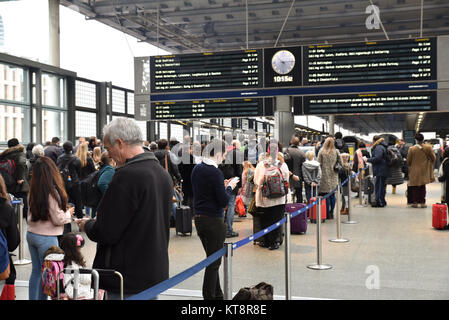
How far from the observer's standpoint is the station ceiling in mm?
14719

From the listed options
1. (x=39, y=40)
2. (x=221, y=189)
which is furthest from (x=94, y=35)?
(x=221, y=189)

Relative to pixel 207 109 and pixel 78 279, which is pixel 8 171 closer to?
pixel 207 109

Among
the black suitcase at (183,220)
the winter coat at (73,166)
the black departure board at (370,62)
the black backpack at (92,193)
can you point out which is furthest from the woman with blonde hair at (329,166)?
the black backpack at (92,193)

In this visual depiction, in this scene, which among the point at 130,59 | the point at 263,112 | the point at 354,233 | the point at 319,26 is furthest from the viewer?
the point at 319,26

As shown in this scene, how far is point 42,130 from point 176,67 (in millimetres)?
5030

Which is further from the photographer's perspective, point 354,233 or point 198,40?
point 198,40

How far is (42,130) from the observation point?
46.5 ft

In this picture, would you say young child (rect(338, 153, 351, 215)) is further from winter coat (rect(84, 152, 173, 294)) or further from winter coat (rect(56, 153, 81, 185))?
winter coat (rect(84, 152, 173, 294))

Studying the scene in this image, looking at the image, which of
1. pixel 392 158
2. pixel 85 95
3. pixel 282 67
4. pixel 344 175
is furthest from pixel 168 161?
pixel 85 95

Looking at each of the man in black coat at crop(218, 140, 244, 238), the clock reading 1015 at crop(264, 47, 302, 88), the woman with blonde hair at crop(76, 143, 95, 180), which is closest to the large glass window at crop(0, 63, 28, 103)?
the woman with blonde hair at crop(76, 143, 95, 180)

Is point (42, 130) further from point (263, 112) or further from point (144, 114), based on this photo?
point (263, 112)

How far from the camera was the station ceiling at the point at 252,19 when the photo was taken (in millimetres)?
14719

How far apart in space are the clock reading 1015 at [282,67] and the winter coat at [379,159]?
3.01 meters

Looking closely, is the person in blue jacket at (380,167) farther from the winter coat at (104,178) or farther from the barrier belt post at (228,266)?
the barrier belt post at (228,266)
